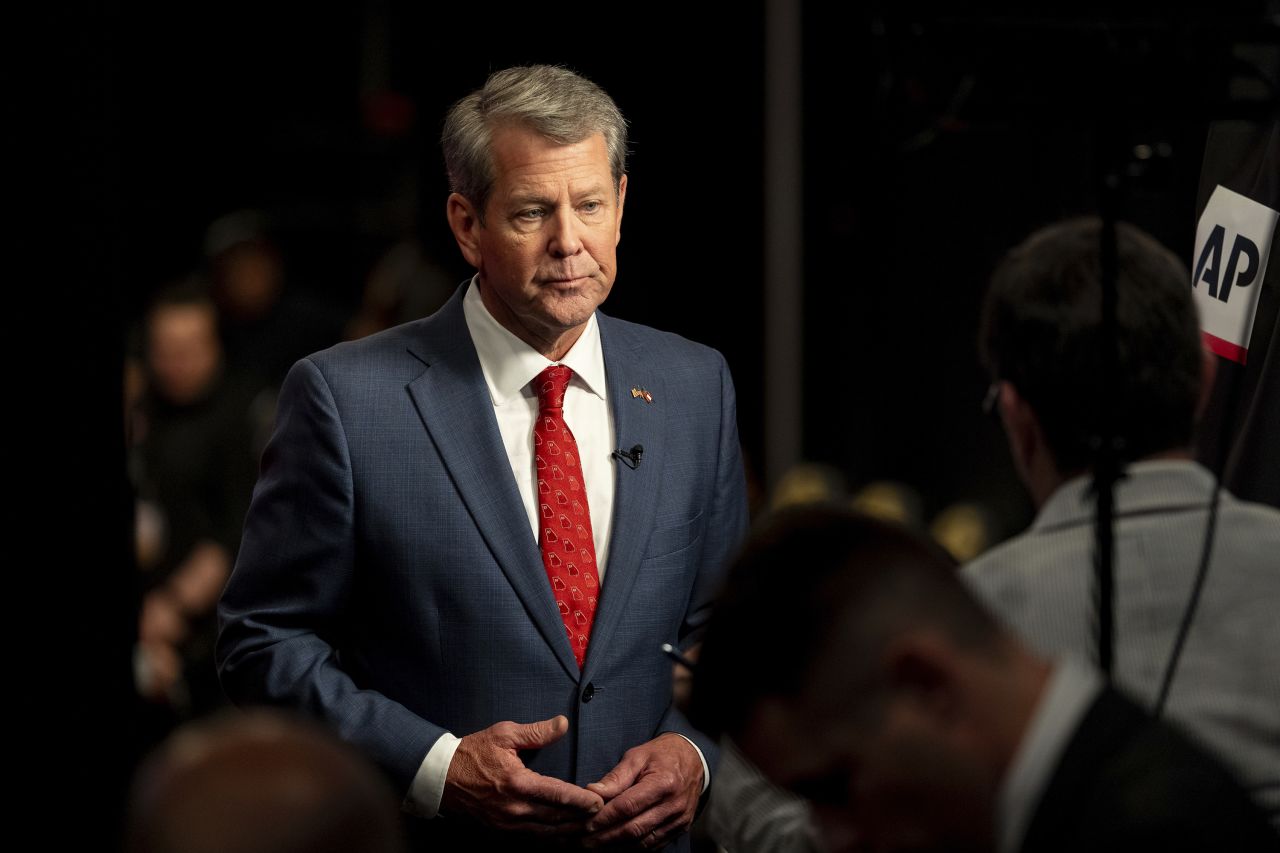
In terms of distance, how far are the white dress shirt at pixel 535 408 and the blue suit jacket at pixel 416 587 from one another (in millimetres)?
31

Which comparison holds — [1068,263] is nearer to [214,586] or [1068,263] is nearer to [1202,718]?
[1202,718]

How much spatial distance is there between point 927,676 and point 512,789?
83 centimetres

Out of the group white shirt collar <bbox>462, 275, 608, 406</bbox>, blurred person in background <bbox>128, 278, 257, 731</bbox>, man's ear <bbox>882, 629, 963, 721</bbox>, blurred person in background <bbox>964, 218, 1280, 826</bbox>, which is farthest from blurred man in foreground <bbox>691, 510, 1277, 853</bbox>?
blurred person in background <bbox>128, 278, 257, 731</bbox>

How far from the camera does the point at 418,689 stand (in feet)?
6.63

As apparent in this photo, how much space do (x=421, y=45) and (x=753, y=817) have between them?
5.32 metres

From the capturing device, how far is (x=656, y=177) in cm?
581

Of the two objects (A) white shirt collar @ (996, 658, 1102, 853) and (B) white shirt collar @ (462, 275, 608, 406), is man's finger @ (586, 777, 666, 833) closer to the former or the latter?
(B) white shirt collar @ (462, 275, 608, 406)

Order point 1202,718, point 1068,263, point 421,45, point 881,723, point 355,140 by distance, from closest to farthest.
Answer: point 881,723 → point 1202,718 → point 1068,263 → point 421,45 → point 355,140

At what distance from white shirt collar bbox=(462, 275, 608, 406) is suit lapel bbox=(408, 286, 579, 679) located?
0.07 ft

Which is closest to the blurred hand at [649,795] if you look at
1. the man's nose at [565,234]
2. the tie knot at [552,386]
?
the tie knot at [552,386]

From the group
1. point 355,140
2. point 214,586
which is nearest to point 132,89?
point 355,140

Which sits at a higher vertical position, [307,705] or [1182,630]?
[1182,630]

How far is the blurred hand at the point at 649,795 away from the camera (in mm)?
1963

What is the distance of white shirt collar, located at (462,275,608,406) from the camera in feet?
6.96
